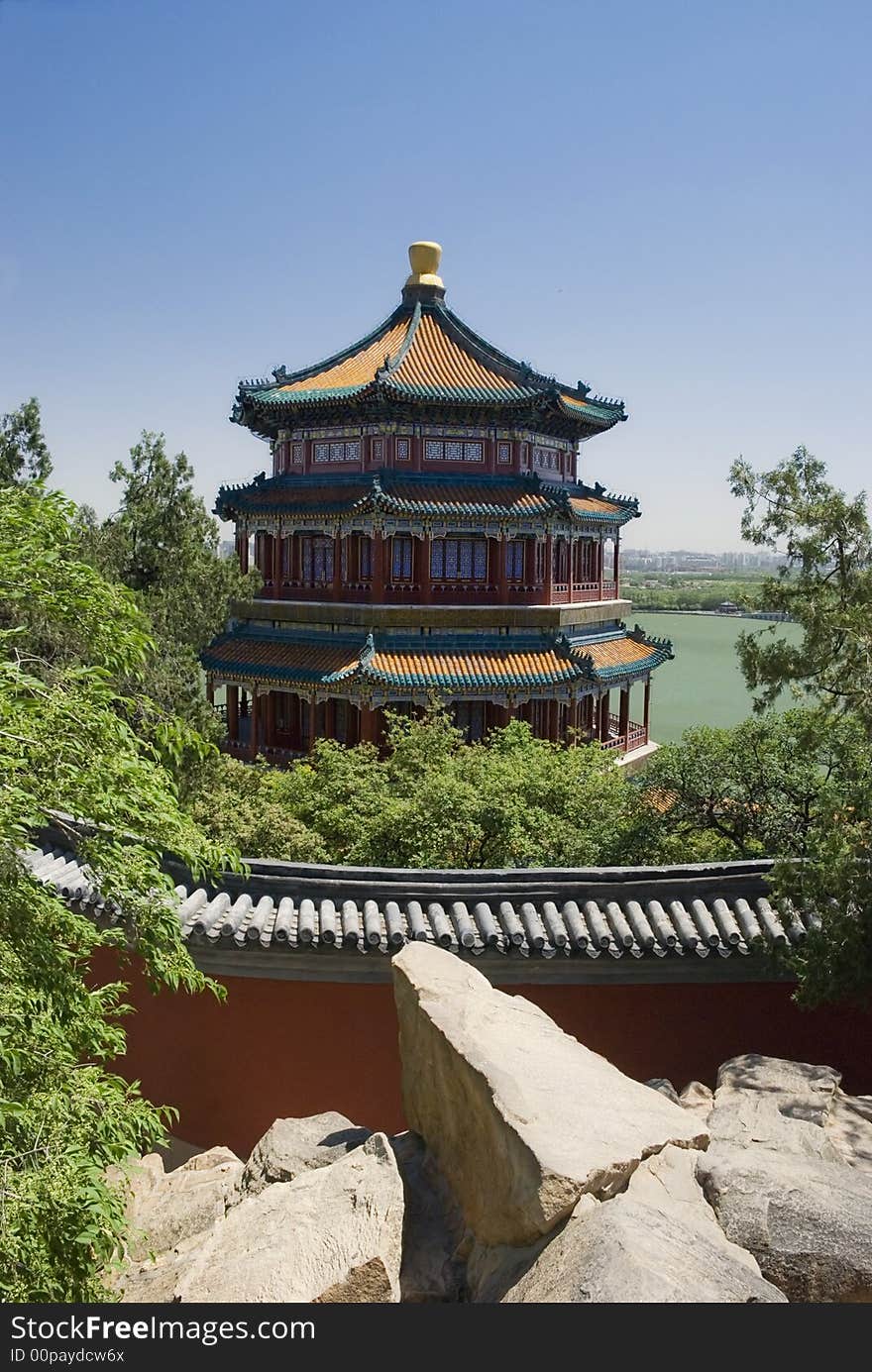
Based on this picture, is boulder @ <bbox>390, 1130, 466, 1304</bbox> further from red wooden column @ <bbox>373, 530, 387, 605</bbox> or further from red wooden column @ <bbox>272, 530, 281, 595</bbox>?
red wooden column @ <bbox>272, 530, 281, 595</bbox>

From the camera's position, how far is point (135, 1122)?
4855 mm

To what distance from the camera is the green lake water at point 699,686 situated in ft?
140

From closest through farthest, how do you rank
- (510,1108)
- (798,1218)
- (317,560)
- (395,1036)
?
(798,1218), (510,1108), (395,1036), (317,560)

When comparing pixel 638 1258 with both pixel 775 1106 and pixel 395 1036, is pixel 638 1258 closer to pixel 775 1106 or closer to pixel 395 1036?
A: pixel 775 1106

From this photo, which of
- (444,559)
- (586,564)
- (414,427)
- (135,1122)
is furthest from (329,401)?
(135,1122)

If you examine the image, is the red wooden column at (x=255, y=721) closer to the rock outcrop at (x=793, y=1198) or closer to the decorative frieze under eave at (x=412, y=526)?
the decorative frieze under eave at (x=412, y=526)

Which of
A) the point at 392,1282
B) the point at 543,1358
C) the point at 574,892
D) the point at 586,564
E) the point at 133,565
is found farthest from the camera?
the point at 586,564

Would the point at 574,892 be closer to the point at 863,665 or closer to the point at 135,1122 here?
the point at 863,665

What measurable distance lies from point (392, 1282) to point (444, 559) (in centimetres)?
1758

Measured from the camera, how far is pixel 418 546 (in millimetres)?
21188

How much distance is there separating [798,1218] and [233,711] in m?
20.8

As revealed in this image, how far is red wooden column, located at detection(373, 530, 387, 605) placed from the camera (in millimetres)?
20625

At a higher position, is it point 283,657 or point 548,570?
point 548,570

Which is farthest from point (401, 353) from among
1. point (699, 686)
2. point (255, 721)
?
point (699, 686)
